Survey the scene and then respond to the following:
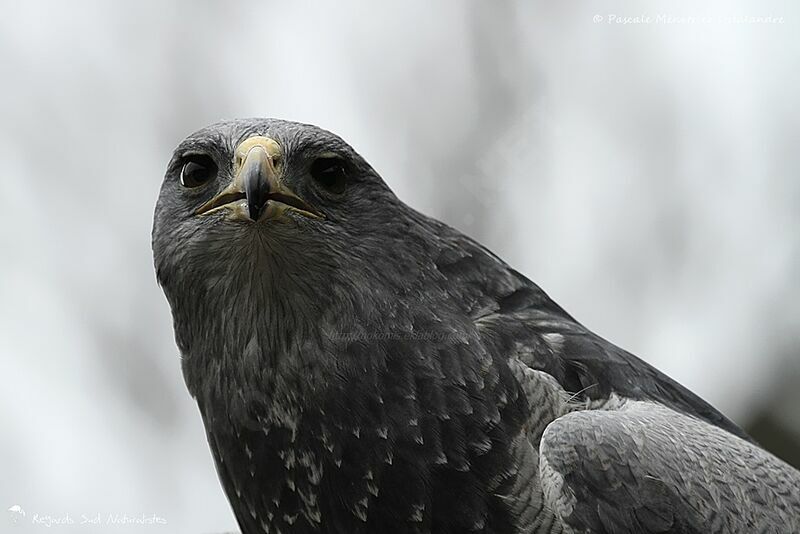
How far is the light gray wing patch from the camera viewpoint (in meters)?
2.28

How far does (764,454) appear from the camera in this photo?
9.29 feet

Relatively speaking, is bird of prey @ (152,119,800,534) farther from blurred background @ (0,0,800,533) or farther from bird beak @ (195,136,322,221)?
blurred background @ (0,0,800,533)

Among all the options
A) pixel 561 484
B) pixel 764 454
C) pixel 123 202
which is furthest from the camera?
pixel 123 202

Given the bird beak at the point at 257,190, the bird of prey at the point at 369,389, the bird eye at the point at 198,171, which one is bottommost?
the bird of prey at the point at 369,389

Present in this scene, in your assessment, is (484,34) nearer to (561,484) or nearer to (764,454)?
(764,454)

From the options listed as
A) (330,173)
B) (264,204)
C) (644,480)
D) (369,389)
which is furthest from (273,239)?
(644,480)

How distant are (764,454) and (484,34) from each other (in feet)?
7.75

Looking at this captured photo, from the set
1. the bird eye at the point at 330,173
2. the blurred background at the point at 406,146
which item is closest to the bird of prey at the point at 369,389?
the bird eye at the point at 330,173

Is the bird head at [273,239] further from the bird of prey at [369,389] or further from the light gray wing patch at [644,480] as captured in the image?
the light gray wing patch at [644,480]

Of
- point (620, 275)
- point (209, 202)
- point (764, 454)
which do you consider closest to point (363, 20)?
point (620, 275)

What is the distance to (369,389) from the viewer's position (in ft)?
7.86

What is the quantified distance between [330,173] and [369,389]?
524 millimetres

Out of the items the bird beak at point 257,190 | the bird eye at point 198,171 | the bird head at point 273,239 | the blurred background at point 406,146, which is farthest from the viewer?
the blurred background at point 406,146

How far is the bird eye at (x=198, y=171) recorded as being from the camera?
2.50 metres
